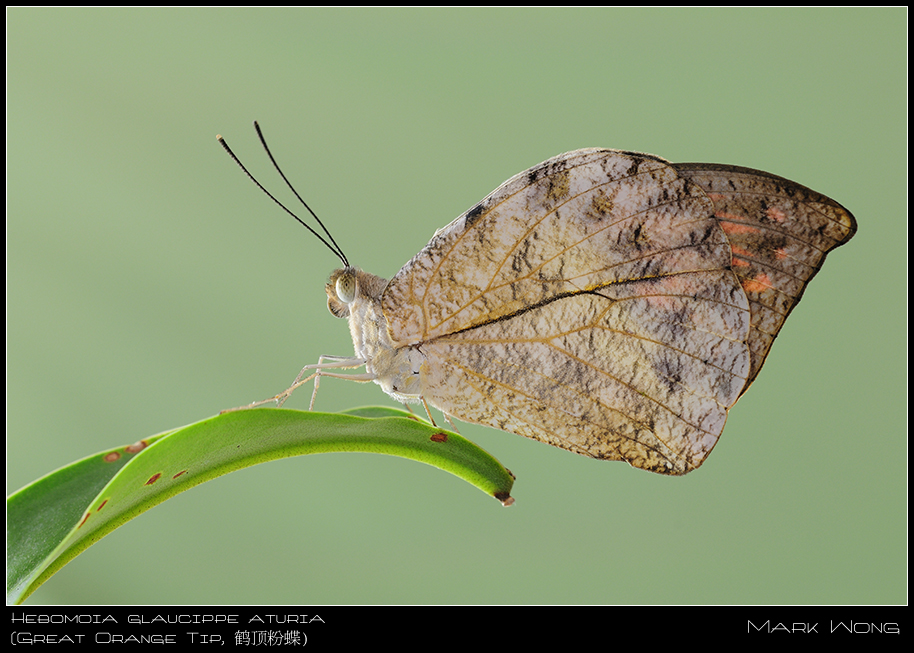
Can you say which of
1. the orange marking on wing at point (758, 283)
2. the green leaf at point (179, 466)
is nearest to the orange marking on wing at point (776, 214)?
the orange marking on wing at point (758, 283)

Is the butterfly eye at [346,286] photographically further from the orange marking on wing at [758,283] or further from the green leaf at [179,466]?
the orange marking on wing at [758,283]

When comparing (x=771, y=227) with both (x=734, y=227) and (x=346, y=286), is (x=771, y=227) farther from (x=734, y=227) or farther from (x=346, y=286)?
(x=346, y=286)

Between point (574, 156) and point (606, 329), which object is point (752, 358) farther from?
point (574, 156)

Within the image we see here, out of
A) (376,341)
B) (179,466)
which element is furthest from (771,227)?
(179,466)

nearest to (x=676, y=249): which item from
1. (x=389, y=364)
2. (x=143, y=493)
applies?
(x=389, y=364)

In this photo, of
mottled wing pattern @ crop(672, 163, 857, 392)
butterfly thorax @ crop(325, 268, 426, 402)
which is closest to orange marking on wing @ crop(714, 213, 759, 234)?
mottled wing pattern @ crop(672, 163, 857, 392)

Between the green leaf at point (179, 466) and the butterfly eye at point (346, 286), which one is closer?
the green leaf at point (179, 466)
